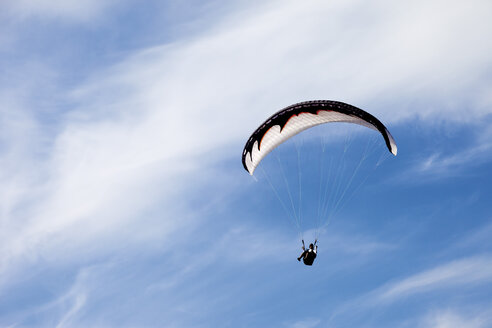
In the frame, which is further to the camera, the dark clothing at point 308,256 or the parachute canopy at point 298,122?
the dark clothing at point 308,256

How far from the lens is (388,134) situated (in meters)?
29.3

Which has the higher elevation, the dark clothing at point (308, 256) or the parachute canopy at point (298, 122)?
the parachute canopy at point (298, 122)

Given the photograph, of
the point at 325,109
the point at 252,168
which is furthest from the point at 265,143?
the point at 325,109

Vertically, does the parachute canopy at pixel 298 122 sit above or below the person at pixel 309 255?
above

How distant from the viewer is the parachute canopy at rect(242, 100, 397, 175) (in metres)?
29.4

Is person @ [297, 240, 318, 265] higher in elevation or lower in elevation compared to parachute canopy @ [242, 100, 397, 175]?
lower

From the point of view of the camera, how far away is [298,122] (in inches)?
1246

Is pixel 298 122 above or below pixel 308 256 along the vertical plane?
above

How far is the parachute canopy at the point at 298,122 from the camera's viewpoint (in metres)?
29.4

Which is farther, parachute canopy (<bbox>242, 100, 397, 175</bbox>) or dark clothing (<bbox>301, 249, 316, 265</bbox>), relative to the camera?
dark clothing (<bbox>301, 249, 316, 265</bbox>)

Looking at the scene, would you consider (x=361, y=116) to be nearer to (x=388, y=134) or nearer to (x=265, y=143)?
(x=388, y=134)

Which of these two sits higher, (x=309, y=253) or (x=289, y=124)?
(x=289, y=124)

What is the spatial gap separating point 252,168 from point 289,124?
12.1 ft

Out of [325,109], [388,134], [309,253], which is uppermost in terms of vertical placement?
[325,109]
